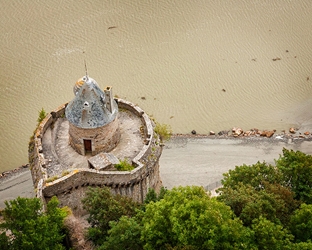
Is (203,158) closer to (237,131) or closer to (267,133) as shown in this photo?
(237,131)

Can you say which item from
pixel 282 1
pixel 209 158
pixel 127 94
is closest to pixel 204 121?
pixel 209 158

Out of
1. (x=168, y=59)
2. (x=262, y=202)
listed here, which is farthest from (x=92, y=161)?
(x=168, y=59)

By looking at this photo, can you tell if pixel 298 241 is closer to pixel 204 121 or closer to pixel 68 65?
pixel 204 121

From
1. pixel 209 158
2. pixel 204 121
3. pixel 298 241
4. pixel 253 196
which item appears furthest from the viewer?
pixel 204 121

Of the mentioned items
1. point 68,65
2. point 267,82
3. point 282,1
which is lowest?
point 267,82

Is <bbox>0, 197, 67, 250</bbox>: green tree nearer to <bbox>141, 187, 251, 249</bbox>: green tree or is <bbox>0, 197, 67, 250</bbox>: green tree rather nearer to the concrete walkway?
<bbox>141, 187, 251, 249</bbox>: green tree

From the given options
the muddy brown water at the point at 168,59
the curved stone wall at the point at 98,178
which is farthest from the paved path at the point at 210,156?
the curved stone wall at the point at 98,178

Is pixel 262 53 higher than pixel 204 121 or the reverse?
higher
